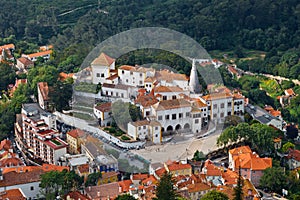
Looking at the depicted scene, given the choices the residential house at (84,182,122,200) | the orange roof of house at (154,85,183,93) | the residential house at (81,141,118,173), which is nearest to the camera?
the residential house at (84,182,122,200)

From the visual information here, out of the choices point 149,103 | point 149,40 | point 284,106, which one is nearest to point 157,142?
point 149,103

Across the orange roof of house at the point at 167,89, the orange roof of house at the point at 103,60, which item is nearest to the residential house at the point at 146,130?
the orange roof of house at the point at 167,89

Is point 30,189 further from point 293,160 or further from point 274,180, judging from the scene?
point 293,160

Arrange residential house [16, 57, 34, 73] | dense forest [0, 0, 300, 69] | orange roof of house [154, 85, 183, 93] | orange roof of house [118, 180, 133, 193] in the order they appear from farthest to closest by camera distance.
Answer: dense forest [0, 0, 300, 69], residential house [16, 57, 34, 73], orange roof of house [154, 85, 183, 93], orange roof of house [118, 180, 133, 193]

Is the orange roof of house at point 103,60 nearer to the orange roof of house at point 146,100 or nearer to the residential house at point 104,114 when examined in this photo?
the residential house at point 104,114

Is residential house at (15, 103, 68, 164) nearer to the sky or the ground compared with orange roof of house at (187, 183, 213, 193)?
nearer to the sky

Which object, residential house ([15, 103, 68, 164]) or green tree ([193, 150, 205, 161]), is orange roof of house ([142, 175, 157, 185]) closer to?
Result: green tree ([193, 150, 205, 161])

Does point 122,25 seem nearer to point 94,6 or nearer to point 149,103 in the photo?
point 94,6

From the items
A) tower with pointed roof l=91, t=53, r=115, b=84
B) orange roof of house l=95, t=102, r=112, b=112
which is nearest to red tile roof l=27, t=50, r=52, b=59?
tower with pointed roof l=91, t=53, r=115, b=84
